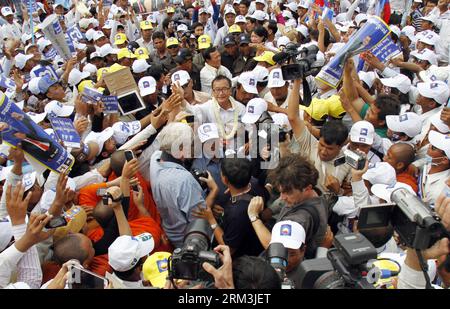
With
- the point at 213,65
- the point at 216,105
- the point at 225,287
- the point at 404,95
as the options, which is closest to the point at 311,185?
the point at 225,287

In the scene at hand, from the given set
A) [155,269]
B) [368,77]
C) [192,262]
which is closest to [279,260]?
[192,262]

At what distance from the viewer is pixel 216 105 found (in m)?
5.31

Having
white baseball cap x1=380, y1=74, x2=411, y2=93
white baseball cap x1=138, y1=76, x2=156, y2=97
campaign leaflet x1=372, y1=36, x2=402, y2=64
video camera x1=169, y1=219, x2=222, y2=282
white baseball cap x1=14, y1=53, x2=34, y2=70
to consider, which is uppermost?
video camera x1=169, y1=219, x2=222, y2=282

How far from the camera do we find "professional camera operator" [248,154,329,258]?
298cm

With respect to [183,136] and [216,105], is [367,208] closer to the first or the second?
[183,136]

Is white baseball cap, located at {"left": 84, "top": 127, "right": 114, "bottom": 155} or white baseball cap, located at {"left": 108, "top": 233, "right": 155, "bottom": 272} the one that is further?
white baseball cap, located at {"left": 84, "top": 127, "right": 114, "bottom": 155}

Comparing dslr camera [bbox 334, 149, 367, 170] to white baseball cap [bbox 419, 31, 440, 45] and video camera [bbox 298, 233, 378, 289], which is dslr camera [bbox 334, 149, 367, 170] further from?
white baseball cap [bbox 419, 31, 440, 45]

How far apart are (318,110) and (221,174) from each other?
1.68 meters

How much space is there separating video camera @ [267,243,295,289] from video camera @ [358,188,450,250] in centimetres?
42

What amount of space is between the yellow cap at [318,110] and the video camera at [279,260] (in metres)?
2.67

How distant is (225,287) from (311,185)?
1219 mm

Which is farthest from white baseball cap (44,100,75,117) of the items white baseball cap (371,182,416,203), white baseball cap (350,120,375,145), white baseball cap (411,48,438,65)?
white baseball cap (411,48,438,65)

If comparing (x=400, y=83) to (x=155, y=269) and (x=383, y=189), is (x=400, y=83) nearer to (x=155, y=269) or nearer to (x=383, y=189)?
(x=383, y=189)

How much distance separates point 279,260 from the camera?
7.74 ft
